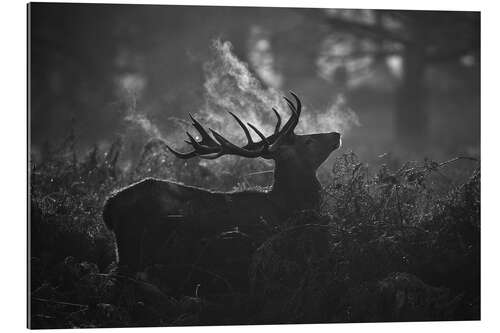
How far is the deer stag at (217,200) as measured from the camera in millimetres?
7469

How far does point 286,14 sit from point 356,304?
127 inches

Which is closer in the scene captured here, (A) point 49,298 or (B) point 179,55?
(A) point 49,298

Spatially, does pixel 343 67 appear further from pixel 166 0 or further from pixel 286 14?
pixel 166 0

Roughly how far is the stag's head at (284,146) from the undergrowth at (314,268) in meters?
0.21

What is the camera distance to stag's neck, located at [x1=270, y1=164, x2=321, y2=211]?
787cm

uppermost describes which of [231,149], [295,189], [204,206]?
[231,149]

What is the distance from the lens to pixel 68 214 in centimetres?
827

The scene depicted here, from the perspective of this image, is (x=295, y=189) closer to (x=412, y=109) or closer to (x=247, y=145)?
(x=247, y=145)

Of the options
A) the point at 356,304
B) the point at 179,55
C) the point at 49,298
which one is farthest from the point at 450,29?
the point at 179,55

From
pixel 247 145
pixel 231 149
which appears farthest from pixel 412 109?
pixel 231 149

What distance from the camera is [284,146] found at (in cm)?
794

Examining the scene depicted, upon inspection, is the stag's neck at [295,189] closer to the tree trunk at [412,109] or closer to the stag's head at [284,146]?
the stag's head at [284,146]

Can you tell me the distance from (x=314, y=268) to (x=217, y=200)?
94 centimetres
